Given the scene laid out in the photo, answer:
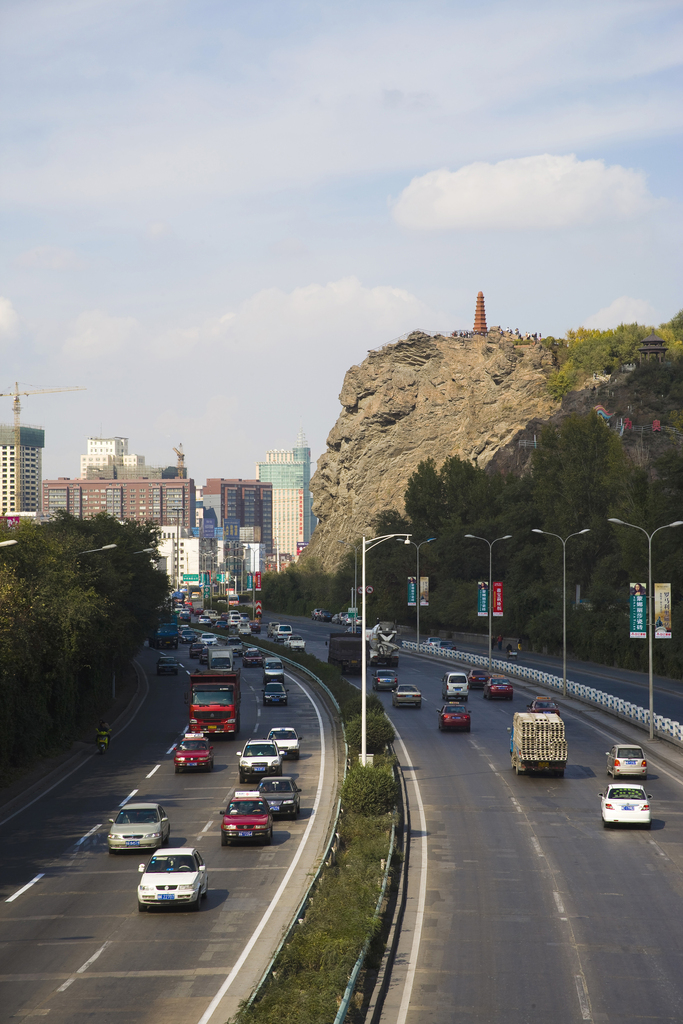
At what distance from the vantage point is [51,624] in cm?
4438

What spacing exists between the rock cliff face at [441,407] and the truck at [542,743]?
423ft

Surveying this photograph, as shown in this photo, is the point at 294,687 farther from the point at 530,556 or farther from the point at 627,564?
the point at 530,556

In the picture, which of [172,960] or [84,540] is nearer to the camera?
[172,960]

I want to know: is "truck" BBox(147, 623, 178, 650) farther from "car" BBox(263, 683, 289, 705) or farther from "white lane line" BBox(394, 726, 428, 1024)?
"white lane line" BBox(394, 726, 428, 1024)

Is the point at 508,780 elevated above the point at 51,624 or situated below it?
below

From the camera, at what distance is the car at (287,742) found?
4484 centimetres

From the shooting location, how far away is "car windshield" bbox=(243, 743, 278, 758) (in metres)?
40.2

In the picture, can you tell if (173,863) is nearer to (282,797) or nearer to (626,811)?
(282,797)

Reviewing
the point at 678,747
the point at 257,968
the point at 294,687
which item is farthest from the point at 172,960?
the point at 294,687

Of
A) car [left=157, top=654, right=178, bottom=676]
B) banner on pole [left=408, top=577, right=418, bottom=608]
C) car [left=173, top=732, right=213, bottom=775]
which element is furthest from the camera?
banner on pole [left=408, top=577, right=418, bottom=608]

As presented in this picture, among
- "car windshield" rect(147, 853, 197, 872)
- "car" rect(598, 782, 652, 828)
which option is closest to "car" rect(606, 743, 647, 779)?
"car" rect(598, 782, 652, 828)

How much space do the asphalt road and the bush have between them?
1603mm

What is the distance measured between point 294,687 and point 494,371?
117398 millimetres

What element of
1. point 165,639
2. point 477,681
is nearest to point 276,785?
point 477,681
